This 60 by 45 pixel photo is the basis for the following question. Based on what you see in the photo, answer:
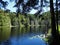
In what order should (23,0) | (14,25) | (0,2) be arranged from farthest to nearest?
(14,25)
(23,0)
(0,2)

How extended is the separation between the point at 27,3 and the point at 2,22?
2840 inches

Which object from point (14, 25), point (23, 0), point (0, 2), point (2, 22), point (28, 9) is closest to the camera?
point (0, 2)

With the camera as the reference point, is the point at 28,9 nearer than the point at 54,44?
No

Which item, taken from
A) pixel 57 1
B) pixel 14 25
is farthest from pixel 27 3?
pixel 14 25

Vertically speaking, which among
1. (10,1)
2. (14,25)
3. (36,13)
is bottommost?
(14,25)

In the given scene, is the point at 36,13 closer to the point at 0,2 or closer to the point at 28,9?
the point at 28,9

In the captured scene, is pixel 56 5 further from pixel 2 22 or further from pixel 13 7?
pixel 2 22

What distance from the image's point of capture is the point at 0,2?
436 inches

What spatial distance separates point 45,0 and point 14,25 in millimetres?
92790

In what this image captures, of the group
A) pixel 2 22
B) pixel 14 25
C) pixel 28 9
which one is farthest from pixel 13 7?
pixel 14 25

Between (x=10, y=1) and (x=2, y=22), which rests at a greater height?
(x=10, y=1)

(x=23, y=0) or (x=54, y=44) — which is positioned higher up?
(x=23, y=0)

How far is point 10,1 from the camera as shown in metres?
11.8

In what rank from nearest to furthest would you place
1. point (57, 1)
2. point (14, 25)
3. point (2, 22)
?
point (57, 1) < point (2, 22) < point (14, 25)
